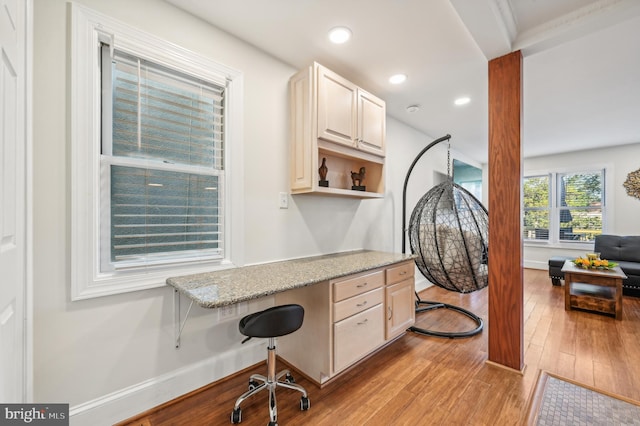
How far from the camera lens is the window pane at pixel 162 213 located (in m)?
1.60

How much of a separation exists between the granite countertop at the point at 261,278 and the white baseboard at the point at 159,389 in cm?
63

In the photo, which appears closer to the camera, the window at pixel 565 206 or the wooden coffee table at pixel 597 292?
the wooden coffee table at pixel 597 292

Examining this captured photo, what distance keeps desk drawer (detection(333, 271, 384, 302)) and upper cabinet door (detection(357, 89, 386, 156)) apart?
1202mm

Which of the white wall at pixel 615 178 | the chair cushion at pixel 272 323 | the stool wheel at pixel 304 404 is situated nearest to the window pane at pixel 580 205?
the white wall at pixel 615 178

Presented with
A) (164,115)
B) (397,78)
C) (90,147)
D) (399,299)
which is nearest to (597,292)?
(399,299)

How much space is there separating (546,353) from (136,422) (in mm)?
3144

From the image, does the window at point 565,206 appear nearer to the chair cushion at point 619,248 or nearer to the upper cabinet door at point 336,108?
the chair cushion at point 619,248

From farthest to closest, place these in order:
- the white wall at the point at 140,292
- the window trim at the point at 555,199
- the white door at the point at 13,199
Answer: the window trim at the point at 555,199 → the white wall at the point at 140,292 → the white door at the point at 13,199

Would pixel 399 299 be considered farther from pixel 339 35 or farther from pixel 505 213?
pixel 339 35

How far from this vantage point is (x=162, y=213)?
1752 mm

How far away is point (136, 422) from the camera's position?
155 cm

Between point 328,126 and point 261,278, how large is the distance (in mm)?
1335

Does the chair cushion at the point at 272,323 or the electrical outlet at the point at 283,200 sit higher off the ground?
the electrical outlet at the point at 283,200

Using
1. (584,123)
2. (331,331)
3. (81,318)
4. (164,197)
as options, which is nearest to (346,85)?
(164,197)
